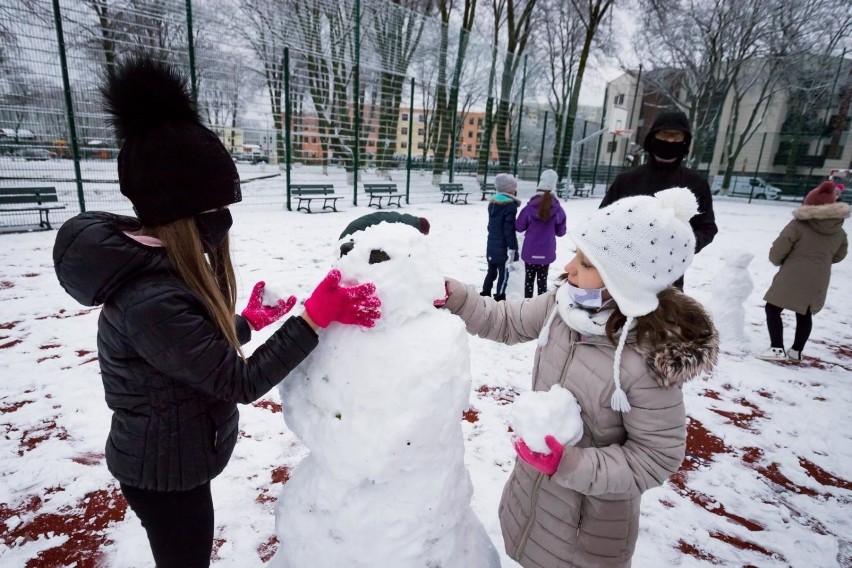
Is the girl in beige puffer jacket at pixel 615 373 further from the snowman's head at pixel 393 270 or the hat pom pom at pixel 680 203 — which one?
the snowman's head at pixel 393 270

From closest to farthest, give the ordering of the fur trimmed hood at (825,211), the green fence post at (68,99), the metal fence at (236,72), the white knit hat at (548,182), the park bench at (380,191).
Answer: the fur trimmed hood at (825,211) → the white knit hat at (548,182) → the green fence post at (68,99) → the metal fence at (236,72) → the park bench at (380,191)

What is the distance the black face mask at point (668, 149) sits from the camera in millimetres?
3195

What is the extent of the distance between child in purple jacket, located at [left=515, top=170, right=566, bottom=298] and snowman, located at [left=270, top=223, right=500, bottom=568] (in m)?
3.82

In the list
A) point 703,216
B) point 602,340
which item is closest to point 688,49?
point 703,216

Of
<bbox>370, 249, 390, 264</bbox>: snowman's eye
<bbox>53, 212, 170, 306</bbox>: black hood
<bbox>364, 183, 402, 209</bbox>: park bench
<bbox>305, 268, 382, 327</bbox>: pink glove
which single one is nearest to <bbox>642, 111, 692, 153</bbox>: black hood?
<bbox>370, 249, 390, 264</bbox>: snowman's eye

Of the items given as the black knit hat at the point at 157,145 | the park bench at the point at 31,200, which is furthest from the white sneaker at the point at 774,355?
the park bench at the point at 31,200

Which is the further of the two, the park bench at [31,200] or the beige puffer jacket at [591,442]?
the park bench at [31,200]

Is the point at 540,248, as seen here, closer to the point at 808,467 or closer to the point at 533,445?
the point at 808,467

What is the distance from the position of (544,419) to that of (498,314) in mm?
639

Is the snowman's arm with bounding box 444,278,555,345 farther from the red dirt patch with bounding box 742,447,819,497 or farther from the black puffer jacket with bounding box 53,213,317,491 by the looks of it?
the red dirt patch with bounding box 742,447,819,497

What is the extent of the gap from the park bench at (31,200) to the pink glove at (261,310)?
870 cm

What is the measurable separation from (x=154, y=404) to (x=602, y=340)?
1333mm

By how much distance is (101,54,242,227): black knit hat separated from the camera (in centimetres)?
113

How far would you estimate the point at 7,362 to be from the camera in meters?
3.54
